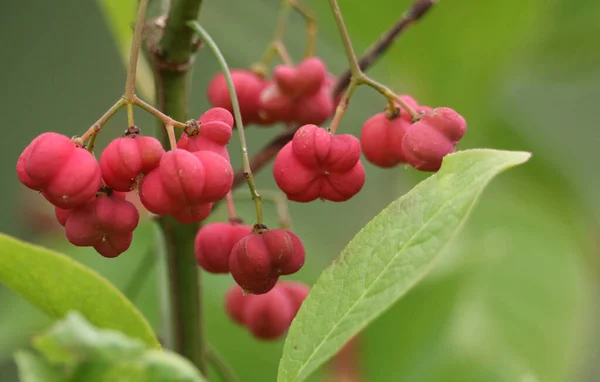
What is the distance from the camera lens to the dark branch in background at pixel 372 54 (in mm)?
741

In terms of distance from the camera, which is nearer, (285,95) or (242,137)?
(242,137)

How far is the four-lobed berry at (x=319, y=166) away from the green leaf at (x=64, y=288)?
147mm

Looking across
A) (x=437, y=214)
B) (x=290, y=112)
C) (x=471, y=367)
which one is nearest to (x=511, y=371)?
(x=471, y=367)

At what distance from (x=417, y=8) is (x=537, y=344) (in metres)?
0.54

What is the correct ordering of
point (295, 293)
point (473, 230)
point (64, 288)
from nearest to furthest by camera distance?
point (64, 288), point (295, 293), point (473, 230)

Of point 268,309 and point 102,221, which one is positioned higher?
point 102,221

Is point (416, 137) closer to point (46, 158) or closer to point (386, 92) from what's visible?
point (386, 92)

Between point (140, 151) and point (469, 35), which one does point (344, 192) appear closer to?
point (140, 151)

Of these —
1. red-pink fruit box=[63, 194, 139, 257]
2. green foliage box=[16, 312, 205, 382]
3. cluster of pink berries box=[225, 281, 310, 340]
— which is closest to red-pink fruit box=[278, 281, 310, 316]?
cluster of pink berries box=[225, 281, 310, 340]

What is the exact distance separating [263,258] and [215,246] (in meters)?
0.08

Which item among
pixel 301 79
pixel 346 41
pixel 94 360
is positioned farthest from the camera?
pixel 301 79

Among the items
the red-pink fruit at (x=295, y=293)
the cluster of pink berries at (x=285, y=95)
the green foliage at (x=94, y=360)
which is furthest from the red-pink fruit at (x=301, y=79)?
the green foliage at (x=94, y=360)

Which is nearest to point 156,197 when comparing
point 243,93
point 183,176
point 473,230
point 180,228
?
point 183,176

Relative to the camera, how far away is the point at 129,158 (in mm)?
575
